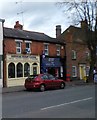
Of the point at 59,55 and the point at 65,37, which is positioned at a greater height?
the point at 65,37

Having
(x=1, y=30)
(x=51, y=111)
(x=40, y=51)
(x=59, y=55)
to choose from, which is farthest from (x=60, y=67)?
(x=51, y=111)

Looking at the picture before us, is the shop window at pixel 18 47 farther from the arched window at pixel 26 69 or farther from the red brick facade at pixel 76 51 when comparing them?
the red brick facade at pixel 76 51

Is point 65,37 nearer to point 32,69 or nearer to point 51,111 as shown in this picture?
point 32,69

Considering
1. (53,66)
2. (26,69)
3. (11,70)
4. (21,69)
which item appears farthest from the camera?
(53,66)

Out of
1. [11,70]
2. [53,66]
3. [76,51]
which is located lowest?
[11,70]

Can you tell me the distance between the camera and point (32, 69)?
123 feet

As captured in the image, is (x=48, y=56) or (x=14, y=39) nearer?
(x=14, y=39)

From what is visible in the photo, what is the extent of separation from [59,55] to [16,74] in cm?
904

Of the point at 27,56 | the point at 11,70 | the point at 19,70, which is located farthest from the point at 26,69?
the point at 11,70

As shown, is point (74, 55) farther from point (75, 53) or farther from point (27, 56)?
point (27, 56)

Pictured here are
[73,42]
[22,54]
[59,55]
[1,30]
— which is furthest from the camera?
[73,42]

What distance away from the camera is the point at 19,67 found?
118ft

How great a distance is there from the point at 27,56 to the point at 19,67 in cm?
182

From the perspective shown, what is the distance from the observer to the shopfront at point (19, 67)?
114 ft
